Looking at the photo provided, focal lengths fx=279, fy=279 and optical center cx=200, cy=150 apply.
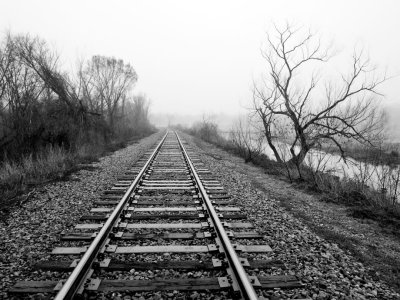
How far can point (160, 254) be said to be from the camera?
3.73 meters

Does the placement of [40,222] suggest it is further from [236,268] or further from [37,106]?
[37,106]

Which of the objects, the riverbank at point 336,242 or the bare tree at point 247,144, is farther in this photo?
the bare tree at point 247,144

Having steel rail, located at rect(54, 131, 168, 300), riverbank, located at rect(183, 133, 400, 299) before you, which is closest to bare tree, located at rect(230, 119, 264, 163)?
riverbank, located at rect(183, 133, 400, 299)

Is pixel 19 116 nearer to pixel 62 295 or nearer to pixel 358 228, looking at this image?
pixel 62 295

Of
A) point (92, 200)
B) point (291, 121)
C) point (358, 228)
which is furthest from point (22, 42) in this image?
point (358, 228)

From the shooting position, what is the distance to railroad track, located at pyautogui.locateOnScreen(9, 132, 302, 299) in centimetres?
295

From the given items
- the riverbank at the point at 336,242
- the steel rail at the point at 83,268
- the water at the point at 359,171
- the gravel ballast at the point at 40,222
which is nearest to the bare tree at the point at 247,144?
the water at the point at 359,171

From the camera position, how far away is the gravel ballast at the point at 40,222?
133 inches

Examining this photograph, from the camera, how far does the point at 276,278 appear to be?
3188 mm

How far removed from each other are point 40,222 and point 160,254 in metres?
2.51

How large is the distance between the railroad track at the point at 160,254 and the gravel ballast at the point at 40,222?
211mm

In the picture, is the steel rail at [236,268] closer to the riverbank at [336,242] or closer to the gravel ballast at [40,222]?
the riverbank at [336,242]

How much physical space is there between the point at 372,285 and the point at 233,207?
282cm

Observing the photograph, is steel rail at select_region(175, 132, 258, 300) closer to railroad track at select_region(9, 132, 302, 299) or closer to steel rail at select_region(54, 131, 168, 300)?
railroad track at select_region(9, 132, 302, 299)
